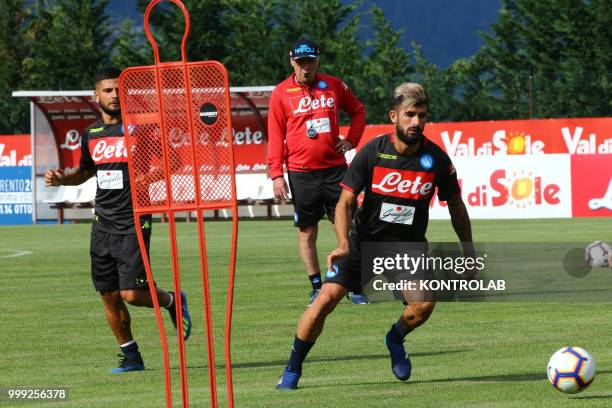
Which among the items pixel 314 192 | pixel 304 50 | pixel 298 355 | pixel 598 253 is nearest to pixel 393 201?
pixel 298 355

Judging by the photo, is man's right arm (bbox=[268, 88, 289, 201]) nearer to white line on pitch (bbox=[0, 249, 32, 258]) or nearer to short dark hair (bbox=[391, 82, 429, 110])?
short dark hair (bbox=[391, 82, 429, 110])

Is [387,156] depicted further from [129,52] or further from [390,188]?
[129,52]

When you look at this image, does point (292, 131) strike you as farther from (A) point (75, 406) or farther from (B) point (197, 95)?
(B) point (197, 95)

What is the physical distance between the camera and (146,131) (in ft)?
23.6

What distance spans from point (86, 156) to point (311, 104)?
351 centimetres

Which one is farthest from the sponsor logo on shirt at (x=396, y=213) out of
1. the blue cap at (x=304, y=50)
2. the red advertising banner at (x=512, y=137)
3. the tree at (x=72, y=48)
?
the tree at (x=72, y=48)

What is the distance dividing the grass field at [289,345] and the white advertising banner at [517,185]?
1288 centimetres

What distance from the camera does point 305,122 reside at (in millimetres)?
13461

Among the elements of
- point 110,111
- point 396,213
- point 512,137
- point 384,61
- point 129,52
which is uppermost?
point 129,52

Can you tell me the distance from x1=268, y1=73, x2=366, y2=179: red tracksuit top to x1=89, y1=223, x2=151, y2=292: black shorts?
340 centimetres

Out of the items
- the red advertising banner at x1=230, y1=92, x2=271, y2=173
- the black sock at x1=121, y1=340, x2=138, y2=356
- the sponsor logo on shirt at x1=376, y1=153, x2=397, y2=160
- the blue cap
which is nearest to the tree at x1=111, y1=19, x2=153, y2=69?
the red advertising banner at x1=230, y1=92, x2=271, y2=173

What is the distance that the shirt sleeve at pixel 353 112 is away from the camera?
1370 cm

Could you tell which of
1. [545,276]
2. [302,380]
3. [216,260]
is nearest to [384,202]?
[302,380]

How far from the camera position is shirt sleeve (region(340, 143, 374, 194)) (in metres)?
8.76
